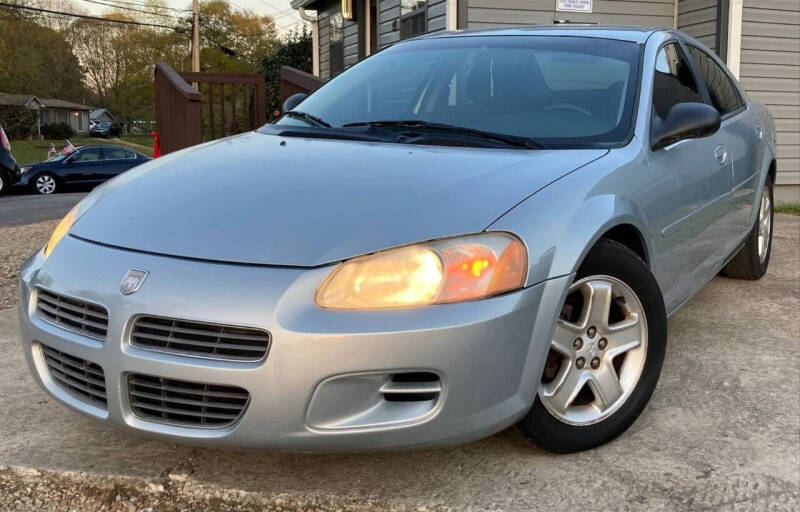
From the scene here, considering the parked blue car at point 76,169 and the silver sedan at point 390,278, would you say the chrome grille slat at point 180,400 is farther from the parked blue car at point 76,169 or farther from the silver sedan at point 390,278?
the parked blue car at point 76,169

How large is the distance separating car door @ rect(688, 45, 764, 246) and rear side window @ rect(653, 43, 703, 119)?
21 cm

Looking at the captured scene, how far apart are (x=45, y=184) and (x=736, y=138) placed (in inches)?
658

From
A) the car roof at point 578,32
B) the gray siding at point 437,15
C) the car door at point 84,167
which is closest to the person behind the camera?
the car roof at point 578,32

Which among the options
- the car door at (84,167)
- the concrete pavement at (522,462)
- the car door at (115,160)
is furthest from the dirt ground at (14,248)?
the car door at (115,160)

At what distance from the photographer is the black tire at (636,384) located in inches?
97.7

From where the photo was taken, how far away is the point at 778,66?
992 centimetres

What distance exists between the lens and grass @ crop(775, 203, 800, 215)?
9107mm

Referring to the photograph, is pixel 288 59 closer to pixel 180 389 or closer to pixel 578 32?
pixel 578 32

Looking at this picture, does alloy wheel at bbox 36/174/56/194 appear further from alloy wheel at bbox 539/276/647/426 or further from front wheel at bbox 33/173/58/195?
alloy wheel at bbox 539/276/647/426

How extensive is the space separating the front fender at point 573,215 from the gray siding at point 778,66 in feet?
26.3

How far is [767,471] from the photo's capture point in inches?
99.7

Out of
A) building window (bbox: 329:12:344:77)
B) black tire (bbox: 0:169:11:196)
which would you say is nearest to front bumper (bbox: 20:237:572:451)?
building window (bbox: 329:12:344:77)

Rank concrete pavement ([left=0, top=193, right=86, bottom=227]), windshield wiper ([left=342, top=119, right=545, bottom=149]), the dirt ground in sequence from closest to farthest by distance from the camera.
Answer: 1. windshield wiper ([left=342, top=119, right=545, bottom=149])
2. the dirt ground
3. concrete pavement ([left=0, top=193, right=86, bottom=227])

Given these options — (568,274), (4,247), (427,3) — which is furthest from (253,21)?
(568,274)
